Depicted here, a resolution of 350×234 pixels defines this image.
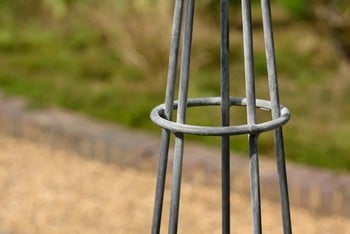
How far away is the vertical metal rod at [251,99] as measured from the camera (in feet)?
8.70

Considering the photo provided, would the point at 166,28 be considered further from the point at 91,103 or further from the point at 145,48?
the point at 91,103

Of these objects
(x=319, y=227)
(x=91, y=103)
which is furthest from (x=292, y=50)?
(x=319, y=227)

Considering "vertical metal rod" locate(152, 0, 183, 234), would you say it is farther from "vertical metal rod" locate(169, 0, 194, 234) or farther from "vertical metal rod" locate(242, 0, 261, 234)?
"vertical metal rod" locate(242, 0, 261, 234)

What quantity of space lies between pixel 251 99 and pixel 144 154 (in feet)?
9.42

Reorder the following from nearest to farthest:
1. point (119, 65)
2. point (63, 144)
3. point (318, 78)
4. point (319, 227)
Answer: point (319, 227) → point (63, 144) → point (318, 78) → point (119, 65)

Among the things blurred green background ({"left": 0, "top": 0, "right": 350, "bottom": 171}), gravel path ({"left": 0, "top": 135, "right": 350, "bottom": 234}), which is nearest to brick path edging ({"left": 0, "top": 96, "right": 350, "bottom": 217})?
gravel path ({"left": 0, "top": 135, "right": 350, "bottom": 234})

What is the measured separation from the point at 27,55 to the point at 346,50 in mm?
2731

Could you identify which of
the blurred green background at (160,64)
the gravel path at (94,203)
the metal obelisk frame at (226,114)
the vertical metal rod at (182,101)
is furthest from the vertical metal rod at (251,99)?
the blurred green background at (160,64)

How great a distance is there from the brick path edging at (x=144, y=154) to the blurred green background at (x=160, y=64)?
262mm

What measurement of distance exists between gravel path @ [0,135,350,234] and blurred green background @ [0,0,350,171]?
61 centimetres

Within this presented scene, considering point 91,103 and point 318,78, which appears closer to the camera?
point 91,103

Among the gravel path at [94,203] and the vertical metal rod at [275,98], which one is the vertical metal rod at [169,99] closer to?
the vertical metal rod at [275,98]

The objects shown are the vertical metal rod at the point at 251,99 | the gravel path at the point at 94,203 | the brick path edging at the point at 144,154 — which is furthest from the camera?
the brick path edging at the point at 144,154

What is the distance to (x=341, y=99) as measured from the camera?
259 inches
